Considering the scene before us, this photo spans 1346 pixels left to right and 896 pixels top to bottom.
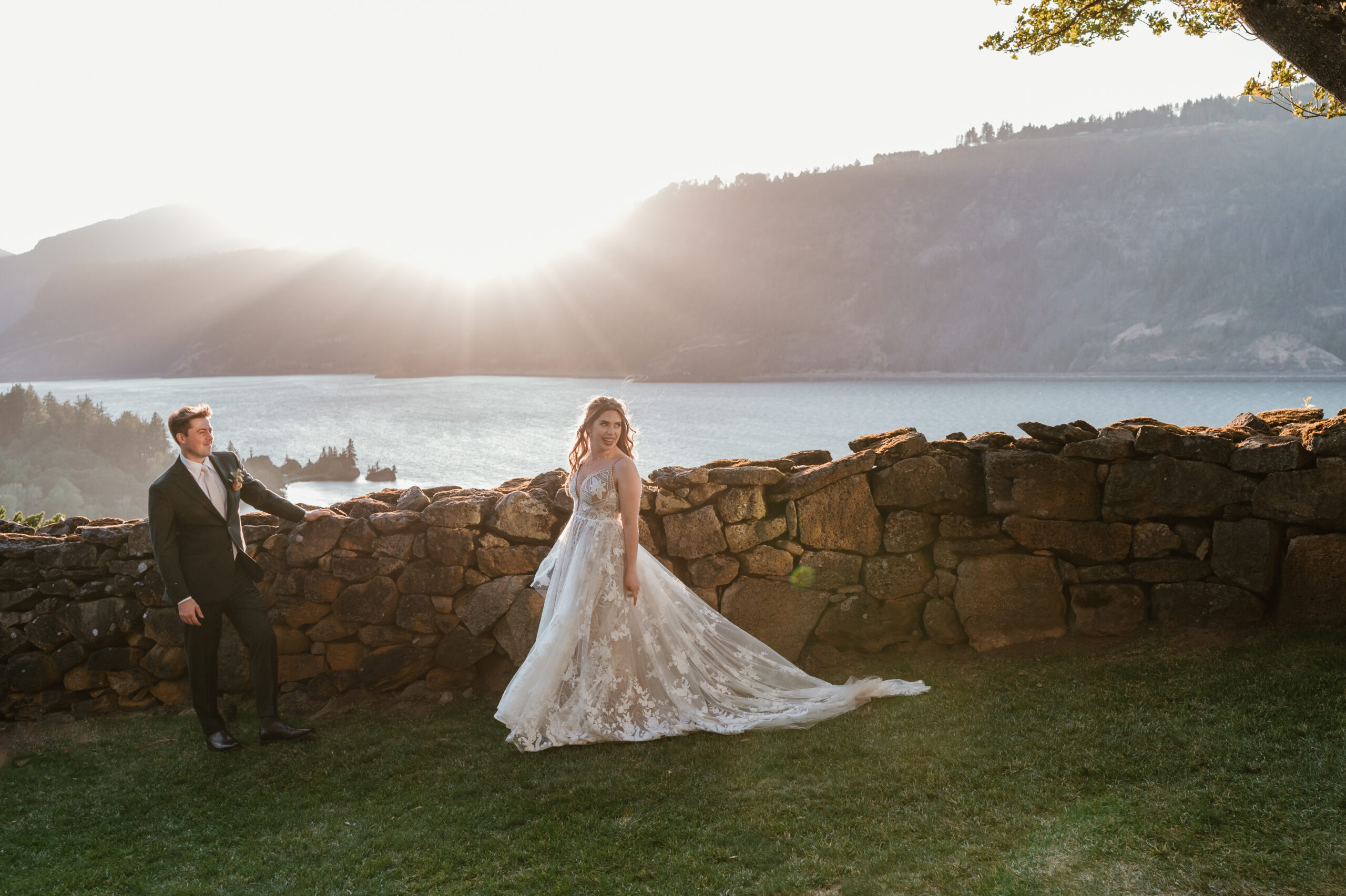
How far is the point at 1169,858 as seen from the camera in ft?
9.71

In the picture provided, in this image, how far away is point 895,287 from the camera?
100500 millimetres

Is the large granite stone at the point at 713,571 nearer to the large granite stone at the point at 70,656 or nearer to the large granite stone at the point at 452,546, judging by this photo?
the large granite stone at the point at 452,546

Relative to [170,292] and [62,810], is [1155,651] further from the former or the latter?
[170,292]

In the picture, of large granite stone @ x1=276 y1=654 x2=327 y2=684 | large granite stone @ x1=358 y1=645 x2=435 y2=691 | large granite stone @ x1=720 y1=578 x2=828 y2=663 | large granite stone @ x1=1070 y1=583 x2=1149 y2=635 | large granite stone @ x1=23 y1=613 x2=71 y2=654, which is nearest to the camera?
large granite stone @ x1=1070 y1=583 x2=1149 y2=635

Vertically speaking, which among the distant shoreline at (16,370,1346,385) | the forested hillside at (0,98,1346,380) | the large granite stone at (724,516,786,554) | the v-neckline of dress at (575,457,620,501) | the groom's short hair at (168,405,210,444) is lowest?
the large granite stone at (724,516,786,554)

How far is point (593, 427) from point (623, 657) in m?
1.37

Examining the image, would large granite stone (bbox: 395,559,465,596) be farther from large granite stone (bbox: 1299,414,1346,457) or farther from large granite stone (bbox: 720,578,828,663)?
large granite stone (bbox: 1299,414,1346,457)

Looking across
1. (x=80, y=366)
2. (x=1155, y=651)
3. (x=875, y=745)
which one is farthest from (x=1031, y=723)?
(x=80, y=366)

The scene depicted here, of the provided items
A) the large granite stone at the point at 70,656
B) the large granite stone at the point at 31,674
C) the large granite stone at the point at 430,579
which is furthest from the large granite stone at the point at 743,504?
the large granite stone at the point at 31,674

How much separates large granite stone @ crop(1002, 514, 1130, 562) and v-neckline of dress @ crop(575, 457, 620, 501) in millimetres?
2852

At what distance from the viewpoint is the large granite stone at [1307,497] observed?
502 cm

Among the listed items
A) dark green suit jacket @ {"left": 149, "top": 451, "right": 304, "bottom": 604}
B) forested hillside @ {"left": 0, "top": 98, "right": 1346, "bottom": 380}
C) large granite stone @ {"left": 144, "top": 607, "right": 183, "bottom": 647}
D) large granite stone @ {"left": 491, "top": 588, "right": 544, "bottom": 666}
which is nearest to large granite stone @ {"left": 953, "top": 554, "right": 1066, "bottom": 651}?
large granite stone @ {"left": 491, "top": 588, "right": 544, "bottom": 666}

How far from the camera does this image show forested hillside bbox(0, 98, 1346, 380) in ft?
294

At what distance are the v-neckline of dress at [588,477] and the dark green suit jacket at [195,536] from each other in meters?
2.26
